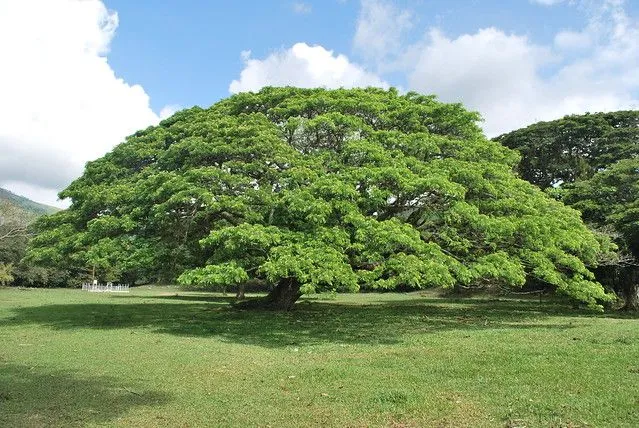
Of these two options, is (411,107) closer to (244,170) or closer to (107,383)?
(244,170)

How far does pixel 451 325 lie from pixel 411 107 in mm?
7892

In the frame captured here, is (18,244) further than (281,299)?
Yes

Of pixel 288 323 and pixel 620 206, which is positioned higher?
pixel 620 206

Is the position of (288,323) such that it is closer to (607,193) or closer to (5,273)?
(607,193)

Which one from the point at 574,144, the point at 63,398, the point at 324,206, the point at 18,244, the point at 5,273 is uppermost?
the point at 574,144

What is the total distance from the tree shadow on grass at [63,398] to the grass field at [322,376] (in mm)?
18

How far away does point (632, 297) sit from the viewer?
26734mm

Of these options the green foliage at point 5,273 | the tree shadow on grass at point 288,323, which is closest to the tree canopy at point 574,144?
the tree shadow on grass at point 288,323

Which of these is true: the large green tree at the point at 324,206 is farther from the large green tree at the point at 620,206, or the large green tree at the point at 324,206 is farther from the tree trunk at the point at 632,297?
the tree trunk at the point at 632,297

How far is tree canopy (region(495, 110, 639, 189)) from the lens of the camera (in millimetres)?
39375

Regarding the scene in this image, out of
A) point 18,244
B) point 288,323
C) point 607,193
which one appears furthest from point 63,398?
point 18,244

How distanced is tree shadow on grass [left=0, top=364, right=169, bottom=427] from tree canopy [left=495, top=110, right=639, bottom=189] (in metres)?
36.4

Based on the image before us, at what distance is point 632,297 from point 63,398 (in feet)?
88.1

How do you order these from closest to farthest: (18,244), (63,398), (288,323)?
1. (63,398)
2. (288,323)
3. (18,244)
